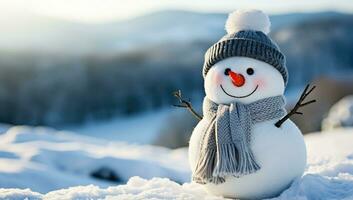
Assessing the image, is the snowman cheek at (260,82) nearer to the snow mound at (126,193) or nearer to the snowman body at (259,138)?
the snowman body at (259,138)

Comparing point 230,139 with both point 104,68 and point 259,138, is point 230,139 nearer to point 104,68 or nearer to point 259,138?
point 259,138

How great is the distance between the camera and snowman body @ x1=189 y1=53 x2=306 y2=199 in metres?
3.20

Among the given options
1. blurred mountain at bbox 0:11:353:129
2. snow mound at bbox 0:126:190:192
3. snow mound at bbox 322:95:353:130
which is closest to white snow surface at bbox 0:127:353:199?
snow mound at bbox 0:126:190:192

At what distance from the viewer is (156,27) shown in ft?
217

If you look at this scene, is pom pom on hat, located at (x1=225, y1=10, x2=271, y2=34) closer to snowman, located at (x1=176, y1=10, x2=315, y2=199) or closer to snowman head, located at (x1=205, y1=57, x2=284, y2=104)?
snowman, located at (x1=176, y1=10, x2=315, y2=199)

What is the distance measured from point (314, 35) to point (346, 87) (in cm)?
3668

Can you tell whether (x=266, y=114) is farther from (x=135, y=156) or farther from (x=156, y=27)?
(x=156, y=27)

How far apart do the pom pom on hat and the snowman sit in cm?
8

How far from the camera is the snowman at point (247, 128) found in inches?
124

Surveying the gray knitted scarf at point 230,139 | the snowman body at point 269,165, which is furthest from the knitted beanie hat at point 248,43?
the snowman body at point 269,165

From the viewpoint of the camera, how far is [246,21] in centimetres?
345

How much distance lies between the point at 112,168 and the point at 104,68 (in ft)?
104

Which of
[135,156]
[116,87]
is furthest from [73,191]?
[116,87]

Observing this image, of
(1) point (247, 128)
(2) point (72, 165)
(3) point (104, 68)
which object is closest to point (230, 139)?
(1) point (247, 128)
